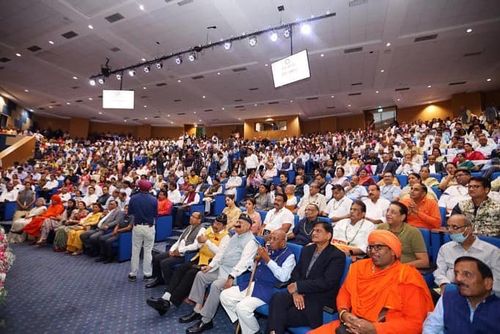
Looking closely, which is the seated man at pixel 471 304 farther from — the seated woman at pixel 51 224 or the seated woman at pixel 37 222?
the seated woman at pixel 37 222

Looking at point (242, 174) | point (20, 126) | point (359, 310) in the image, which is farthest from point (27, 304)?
point (20, 126)

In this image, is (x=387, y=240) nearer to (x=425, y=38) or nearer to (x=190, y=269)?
(x=190, y=269)

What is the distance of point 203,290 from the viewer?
277 centimetres

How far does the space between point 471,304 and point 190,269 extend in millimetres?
2420

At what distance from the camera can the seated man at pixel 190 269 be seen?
2.80 m

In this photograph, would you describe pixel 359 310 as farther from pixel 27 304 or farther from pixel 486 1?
pixel 486 1

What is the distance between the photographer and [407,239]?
2299 mm

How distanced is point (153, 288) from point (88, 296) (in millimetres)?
734

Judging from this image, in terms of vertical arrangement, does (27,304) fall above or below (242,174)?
below

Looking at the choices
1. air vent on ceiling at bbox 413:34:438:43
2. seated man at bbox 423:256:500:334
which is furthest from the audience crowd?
air vent on ceiling at bbox 413:34:438:43

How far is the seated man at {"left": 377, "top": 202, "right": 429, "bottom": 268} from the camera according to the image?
220cm

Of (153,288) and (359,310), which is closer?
(359,310)

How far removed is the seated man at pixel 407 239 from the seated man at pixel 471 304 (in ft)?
2.46

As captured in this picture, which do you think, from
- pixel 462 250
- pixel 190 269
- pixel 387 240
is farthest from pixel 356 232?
pixel 190 269
